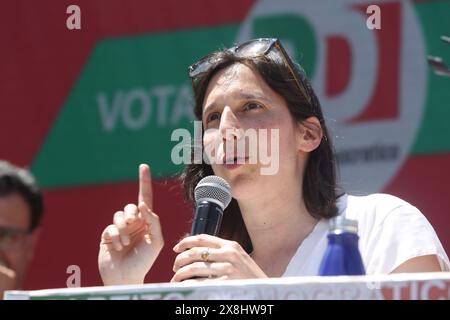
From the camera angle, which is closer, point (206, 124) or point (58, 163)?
point (206, 124)

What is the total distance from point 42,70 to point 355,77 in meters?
1.35

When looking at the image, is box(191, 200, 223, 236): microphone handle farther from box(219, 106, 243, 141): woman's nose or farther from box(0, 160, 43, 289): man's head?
box(0, 160, 43, 289): man's head

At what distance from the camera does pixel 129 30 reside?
13.0 ft

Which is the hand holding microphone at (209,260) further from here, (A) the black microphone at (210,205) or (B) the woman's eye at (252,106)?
(B) the woman's eye at (252,106)

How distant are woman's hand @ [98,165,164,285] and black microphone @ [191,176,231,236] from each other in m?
0.29

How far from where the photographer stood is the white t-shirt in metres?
1.91

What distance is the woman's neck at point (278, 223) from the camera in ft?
6.91

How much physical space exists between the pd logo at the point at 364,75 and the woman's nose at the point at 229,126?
125 centimetres

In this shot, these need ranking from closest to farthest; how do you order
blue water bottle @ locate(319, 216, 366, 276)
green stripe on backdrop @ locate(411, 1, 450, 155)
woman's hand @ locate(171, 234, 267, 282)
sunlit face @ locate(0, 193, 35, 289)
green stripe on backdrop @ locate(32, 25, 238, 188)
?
blue water bottle @ locate(319, 216, 366, 276), woman's hand @ locate(171, 234, 267, 282), sunlit face @ locate(0, 193, 35, 289), green stripe on backdrop @ locate(411, 1, 450, 155), green stripe on backdrop @ locate(32, 25, 238, 188)

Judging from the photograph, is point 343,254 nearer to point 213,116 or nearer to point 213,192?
point 213,192

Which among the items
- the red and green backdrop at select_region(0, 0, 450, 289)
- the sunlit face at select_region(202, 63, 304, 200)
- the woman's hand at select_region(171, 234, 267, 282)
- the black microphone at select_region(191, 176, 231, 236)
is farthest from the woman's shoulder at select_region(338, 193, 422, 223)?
the red and green backdrop at select_region(0, 0, 450, 289)

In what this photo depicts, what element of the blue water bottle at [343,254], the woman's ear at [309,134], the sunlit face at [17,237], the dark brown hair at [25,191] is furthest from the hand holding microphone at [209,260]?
the dark brown hair at [25,191]

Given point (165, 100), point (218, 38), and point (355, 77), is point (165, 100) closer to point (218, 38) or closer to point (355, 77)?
point (218, 38)

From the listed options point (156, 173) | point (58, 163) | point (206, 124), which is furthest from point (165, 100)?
point (206, 124)
